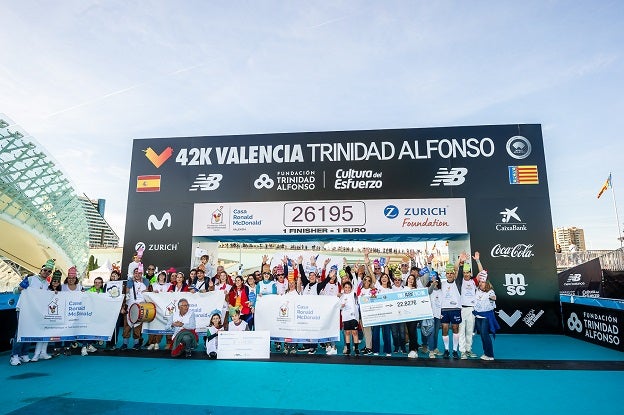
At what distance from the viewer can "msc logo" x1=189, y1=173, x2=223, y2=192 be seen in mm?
12484

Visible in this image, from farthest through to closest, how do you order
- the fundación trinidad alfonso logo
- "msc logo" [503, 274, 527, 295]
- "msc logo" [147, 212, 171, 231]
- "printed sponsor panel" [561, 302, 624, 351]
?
the fundación trinidad alfonso logo → "msc logo" [147, 212, 171, 231] → "msc logo" [503, 274, 527, 295] → "printed sponsor panel" [561, 302, 624, 351]

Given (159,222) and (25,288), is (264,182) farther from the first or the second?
(25,288)

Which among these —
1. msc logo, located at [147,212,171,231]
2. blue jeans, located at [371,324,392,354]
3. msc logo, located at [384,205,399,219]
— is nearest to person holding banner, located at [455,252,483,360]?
blue jeans, located at [371,324,392,354]

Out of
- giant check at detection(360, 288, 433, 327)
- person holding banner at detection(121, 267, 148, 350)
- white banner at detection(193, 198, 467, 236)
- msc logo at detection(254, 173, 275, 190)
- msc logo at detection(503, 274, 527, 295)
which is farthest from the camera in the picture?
msc logo at detection(254, 173, 275, 190)

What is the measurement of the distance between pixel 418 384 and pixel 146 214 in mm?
10744

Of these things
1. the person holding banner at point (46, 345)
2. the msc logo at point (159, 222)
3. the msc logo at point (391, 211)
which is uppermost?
the msc logo at point (391, 211)

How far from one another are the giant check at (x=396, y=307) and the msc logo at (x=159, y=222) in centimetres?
793

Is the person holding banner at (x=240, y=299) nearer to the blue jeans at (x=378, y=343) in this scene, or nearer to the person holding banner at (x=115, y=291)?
the person holding banner at (x=115, y=291)

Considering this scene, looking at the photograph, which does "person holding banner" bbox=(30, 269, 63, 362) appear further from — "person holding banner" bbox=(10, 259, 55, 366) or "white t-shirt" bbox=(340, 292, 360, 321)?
"white t-shirt" bbox=(340, 292, 360, 321)

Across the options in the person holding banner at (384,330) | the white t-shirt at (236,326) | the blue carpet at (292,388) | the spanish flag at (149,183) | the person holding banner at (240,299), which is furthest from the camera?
the spanish flag at (149,183)

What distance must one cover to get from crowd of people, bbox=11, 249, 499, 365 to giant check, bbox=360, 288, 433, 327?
17 cm

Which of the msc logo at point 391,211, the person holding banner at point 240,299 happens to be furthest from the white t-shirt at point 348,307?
the msc logo at point 391,211

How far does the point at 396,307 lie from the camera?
790 centimetres

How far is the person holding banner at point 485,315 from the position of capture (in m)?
7.43
